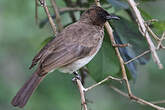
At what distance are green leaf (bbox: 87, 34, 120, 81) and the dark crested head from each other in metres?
0.36

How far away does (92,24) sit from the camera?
4.30 metres

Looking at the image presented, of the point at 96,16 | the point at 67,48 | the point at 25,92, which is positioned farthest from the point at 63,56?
the point at 96,16

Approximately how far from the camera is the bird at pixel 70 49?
366 centimetres

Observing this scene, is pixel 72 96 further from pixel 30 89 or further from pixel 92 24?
pixel 30 89

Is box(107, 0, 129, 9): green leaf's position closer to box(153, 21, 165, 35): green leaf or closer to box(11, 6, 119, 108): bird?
box(11, 6, 119, 108): bird

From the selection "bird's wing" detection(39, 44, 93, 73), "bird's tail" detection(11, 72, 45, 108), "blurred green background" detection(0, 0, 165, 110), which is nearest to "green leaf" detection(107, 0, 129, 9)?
"bird's wing" detection(39, 44, 93, 73)

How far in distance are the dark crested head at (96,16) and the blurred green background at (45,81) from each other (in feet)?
3.03

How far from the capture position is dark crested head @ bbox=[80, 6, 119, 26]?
13.2 feet

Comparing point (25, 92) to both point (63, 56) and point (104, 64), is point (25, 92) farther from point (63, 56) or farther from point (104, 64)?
point (104, 64)

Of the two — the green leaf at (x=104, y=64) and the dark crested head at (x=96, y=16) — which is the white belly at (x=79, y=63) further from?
the dark crested head at (x=96, y=16)

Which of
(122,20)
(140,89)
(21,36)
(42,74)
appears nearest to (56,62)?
(42,74)

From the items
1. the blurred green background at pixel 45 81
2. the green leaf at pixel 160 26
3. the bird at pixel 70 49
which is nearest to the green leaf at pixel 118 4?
the bird at pixel 70 49

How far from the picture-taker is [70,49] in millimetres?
3824

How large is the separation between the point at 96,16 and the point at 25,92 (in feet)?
3.80
